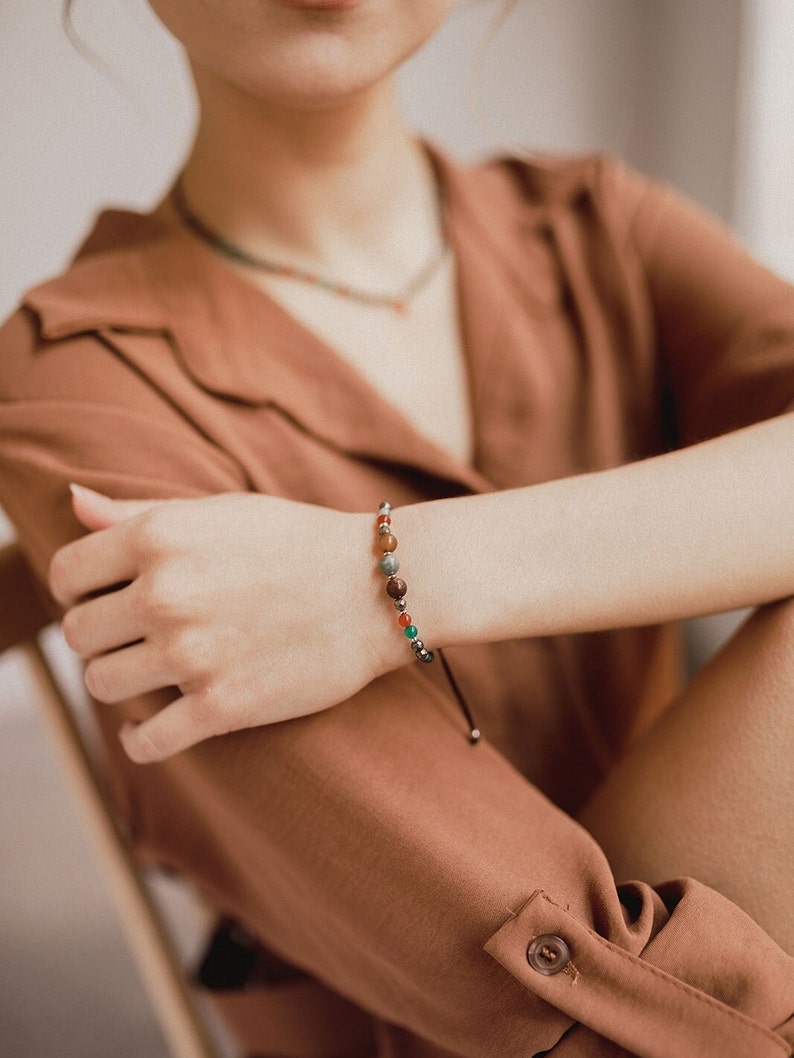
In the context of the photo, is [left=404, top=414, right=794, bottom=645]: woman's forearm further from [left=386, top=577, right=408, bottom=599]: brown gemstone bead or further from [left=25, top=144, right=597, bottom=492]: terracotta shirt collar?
[left=25, top=144, right=597, bottom=492]: terracotta shirt collar

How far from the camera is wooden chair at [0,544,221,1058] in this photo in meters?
0.70

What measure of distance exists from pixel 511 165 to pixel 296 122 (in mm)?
263

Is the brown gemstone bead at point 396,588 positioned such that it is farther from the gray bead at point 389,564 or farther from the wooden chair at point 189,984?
the wooden chair at point 189,984

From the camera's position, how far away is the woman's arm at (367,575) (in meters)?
0.50

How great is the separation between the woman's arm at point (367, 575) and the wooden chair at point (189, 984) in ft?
0.78

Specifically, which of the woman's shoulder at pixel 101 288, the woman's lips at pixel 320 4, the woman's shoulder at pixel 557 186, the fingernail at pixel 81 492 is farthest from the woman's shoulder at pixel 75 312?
the woman's shoulder at pixel 557 186

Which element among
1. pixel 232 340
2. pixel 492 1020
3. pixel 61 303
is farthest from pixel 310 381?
pixel 492 1020

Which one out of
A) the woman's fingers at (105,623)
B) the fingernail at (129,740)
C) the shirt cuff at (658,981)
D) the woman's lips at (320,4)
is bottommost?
the shirt cuff at (658,981)

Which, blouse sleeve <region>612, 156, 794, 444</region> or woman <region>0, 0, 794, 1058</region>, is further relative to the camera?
blouse sleeve <region>612, 156, 794, 444</region>

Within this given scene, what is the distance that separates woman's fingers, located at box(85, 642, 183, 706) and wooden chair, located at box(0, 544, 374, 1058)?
0.72ft

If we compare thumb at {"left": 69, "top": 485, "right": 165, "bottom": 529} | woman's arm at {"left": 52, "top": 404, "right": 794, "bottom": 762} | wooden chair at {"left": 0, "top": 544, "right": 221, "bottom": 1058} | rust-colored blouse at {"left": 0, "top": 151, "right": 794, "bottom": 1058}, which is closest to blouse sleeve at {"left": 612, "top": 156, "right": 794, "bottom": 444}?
rust-colored blouse at {"left": 0, "top": 151, "right": 794, "bottom": 1058}

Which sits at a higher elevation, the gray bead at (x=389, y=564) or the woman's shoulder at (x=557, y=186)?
the woman's shoulder at (x=557, y=186)

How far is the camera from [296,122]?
0.69 m

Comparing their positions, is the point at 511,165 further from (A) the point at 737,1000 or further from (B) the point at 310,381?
(A) the point at 737,1000
